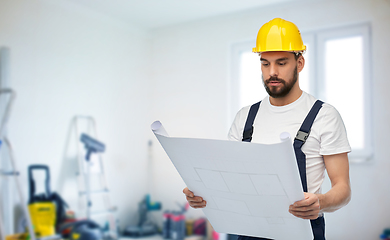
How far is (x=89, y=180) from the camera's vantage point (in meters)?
3.21

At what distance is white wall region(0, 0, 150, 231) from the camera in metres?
2.73

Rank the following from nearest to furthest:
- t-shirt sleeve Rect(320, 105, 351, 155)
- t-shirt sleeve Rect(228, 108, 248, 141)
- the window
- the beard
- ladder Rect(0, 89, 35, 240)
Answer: t-shirt sleeve Rect(320, 105, 351, 155) → the beard → t-shirt sleeve Rect(228, 108, 248, 141) → ladder Rect(0, 89, 35, 240) → the window

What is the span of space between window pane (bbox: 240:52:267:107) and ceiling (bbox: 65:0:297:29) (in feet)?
1.68

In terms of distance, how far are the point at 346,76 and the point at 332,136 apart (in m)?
2.21

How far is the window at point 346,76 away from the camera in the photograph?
112 inches

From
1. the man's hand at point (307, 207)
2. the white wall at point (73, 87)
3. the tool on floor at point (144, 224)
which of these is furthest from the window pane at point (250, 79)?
the man's hand at point (307, 207)

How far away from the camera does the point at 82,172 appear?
3172mm

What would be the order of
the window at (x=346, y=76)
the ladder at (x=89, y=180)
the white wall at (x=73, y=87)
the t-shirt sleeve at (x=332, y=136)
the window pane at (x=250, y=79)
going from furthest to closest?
the window pane at (x=250, y=79) → the ladder at (x=89, y=180) → the window at (x=346, y=76) → the white wall at (x=73, y=87) → the t-shirt sleeve at (x=332, y=136)

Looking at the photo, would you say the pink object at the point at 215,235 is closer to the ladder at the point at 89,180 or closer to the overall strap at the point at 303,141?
the ladder at the point at 89,180

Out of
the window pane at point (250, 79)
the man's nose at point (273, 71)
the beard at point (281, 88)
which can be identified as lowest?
the beard at point (281, 88)

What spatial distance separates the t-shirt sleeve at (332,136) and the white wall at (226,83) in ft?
6.66

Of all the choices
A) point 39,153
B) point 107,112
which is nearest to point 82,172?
point 39,153

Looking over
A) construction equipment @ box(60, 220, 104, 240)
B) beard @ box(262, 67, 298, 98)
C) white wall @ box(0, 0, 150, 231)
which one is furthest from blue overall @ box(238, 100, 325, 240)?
white wall @ box(0, 0, 150, 231)

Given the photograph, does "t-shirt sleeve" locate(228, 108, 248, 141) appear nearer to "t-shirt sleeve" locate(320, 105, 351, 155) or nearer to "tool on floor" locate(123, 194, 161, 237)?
"t-shirt sleeve" locate(320, 105, 351, 155)
